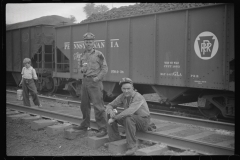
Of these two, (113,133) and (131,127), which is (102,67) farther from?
(131,127)

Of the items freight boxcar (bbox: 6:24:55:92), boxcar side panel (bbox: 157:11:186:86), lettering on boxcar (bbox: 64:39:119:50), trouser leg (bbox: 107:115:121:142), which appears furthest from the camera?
freight boxcar (bbox: 6:24:55:92)

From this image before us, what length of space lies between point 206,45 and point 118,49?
3636mm

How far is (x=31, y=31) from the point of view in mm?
15500

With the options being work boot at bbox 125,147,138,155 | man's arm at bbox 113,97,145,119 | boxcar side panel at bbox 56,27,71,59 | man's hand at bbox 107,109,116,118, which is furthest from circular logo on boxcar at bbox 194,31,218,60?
boxcar side panel at bbox 56,27,71,59

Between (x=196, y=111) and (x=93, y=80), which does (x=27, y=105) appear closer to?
(x=93, y=80)

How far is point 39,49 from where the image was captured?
15.0 meters

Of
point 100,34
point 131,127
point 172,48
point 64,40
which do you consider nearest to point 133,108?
point 131,127

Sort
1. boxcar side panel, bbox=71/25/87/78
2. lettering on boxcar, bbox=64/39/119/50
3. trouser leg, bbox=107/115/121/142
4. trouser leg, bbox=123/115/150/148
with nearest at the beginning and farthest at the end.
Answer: trouser leg, bbox=123/115/150/148 → trouser leg, bbox=107/115/121/142 → lettering on boxcar, bbox=64/39/119/50 → boxcar side panel, bbox=71/25/87/78

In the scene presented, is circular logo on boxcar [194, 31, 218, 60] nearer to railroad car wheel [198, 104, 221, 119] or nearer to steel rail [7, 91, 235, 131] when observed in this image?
railroad car wheel [198, 104, 221, 119]

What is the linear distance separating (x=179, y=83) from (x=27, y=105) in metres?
5.30

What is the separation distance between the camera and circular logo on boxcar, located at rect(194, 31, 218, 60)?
754cm

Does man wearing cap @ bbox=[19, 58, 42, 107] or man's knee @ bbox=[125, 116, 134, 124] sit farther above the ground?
man wearing cap @ bbox=[19, 58, 42, 107]
